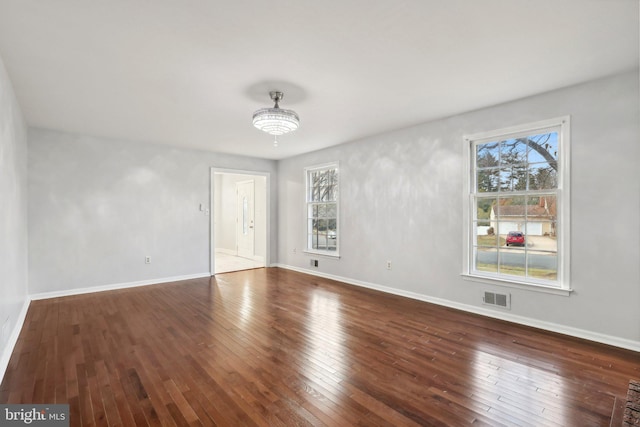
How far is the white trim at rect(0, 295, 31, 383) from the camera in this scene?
2.46 metres

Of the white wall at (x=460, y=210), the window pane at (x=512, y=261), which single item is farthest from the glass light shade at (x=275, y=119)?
the window pane at (x=512, y=261)

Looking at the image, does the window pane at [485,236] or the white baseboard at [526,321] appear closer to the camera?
the white baseboard at [526,321]

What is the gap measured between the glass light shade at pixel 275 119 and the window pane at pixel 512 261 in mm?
2943

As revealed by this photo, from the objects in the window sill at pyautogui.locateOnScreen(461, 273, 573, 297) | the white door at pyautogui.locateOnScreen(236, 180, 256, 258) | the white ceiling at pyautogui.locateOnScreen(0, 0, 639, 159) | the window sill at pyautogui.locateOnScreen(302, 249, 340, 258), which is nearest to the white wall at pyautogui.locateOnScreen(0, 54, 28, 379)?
the white ceiling at pyautogui.locateOnScreen(0, 0, 639, 159)

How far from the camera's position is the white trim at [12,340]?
2465 mm

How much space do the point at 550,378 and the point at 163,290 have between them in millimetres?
5126

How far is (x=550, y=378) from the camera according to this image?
7.80 feet

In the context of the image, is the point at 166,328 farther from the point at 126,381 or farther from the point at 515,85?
the point at 515,85

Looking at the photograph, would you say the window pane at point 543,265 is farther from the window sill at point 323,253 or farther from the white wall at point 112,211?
the white wall at point 112,211

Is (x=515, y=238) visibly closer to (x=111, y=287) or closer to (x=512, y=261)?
(x=512, y=261)

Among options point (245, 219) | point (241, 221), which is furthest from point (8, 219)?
point (241, 221)

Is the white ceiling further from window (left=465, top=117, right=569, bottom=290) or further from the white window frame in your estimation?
the white window frame

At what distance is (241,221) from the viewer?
8.96m

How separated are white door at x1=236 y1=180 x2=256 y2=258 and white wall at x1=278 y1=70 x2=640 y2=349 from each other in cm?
204
